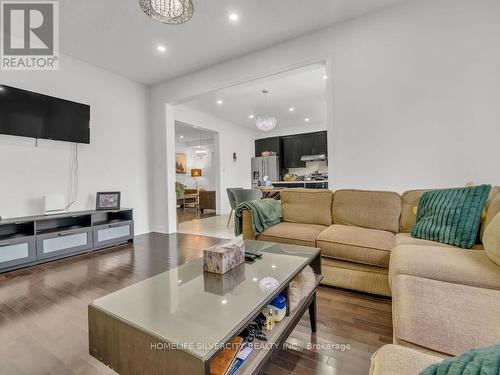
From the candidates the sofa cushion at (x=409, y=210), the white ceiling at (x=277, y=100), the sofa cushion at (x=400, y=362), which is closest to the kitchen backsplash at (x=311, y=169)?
the white ceiling at (x=277, y=100)

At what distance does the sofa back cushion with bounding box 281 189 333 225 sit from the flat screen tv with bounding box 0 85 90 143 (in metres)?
3.19

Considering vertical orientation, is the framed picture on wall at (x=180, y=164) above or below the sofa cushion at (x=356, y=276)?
above

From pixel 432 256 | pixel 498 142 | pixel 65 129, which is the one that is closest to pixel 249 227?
pixel 432 256

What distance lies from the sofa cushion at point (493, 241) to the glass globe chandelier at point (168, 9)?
2.77 m

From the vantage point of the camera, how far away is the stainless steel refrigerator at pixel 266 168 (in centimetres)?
770

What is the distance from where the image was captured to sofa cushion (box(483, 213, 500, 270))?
1.31 meters

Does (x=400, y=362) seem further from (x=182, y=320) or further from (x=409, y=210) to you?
(x=409, y=210)

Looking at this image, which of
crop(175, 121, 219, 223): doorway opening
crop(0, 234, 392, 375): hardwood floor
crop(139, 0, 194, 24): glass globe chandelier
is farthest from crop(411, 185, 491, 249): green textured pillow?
crop(175, 121, 219, 223): doorway opening

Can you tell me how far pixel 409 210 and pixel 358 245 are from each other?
2.58 ft

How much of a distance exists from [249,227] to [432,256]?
5.19 ft

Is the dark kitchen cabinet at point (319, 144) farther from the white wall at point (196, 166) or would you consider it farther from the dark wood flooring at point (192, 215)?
the white wall at point (196, 166)

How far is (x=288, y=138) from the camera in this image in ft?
25.9

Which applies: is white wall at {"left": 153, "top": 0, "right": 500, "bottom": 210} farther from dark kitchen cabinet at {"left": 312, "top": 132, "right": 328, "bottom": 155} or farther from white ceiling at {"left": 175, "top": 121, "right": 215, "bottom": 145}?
white ceiling at {"left": 175, "top": 121, "right": 215, "bottom": 145}

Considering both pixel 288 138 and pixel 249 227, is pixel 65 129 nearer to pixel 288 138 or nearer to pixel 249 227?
pixel 249 227
